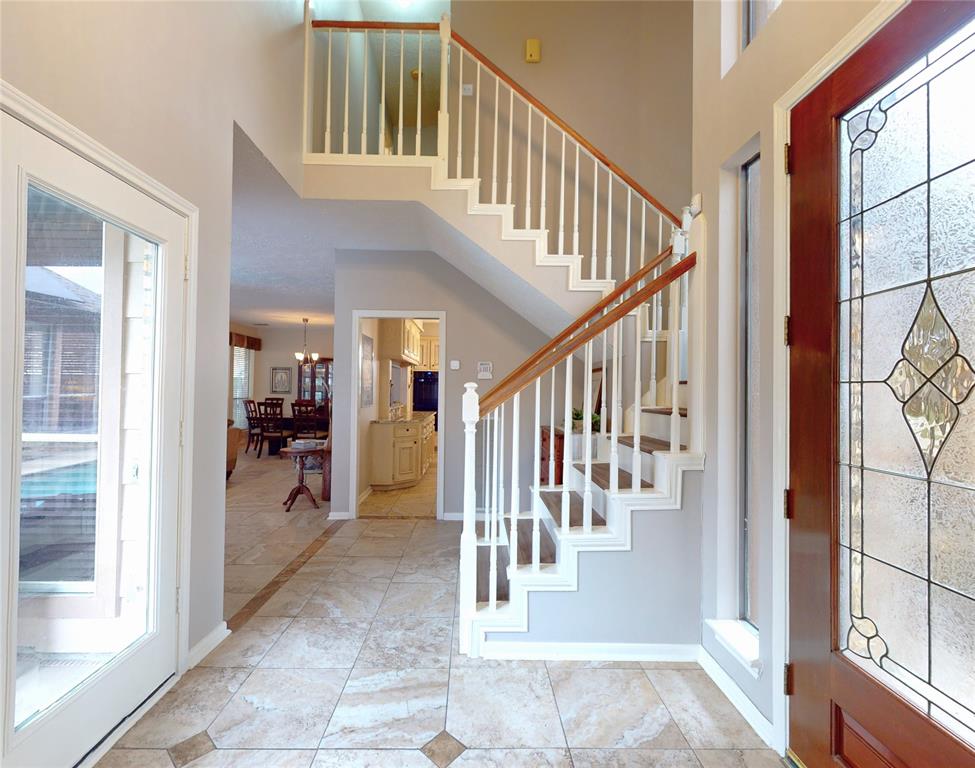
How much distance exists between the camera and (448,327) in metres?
4.47

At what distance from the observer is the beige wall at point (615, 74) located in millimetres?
4457

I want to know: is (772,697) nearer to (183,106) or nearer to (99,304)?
(99,304)

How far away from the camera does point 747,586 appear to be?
1.99 m

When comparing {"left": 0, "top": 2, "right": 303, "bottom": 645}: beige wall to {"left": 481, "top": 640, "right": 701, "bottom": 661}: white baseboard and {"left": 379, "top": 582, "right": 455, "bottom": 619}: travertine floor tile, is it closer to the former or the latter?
{"left": 379, "top": 582, "right": 455, "bottom": 619}: travertine floor tile

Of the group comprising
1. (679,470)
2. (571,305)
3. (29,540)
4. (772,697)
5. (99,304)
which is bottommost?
(772,697)

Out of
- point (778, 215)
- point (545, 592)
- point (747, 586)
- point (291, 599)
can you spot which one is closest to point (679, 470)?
point (747, 586)

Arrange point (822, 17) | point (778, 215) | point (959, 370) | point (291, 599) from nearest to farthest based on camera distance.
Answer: point (959, 370) → point (822, 17) → point (778, 215) → point (291, 599)

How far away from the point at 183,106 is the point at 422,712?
263 centimetres

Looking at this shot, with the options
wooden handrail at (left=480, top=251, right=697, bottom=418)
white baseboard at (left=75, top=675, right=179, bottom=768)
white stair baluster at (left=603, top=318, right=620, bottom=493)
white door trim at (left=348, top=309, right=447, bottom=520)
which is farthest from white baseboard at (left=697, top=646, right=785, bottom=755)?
white door trim at (left=348, top=309, right=447, bottom=520)

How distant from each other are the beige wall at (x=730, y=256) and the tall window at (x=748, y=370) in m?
0.03

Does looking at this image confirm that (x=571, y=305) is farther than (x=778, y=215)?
Yes

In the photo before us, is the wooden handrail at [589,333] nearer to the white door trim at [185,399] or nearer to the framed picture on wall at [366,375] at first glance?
the white door trim at [185,399]

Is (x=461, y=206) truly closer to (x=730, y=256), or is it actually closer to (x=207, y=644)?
(x=730, y=256)

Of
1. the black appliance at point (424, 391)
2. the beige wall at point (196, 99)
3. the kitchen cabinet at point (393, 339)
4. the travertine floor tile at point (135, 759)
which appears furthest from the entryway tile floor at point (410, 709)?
the black appliance at point (424, 391)
